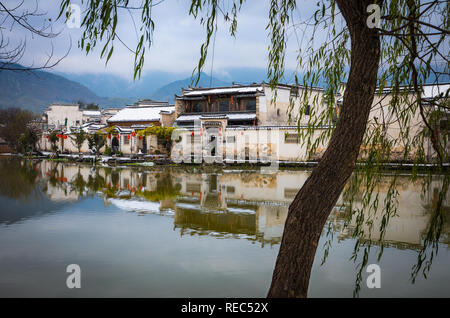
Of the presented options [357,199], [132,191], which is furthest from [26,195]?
[357,199]

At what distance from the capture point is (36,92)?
136 metres

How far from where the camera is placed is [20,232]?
20.2ft

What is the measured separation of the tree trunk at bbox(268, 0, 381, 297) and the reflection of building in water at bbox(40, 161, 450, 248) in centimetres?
208

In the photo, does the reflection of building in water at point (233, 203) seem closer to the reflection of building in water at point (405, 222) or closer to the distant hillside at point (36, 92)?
the reflection of building in water at point (405, 222)

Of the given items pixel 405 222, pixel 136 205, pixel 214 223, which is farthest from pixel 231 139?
pixel 405 222

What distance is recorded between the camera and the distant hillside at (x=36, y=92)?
120506mm

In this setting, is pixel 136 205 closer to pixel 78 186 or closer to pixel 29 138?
pixel 78 186

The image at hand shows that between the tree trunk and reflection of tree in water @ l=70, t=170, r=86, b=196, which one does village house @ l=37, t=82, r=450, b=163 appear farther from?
the tree trunk

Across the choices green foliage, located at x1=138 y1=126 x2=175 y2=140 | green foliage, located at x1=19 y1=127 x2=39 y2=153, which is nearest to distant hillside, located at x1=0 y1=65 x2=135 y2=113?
green foliage, located at x1=19 y1=127 x2=39 y2=153

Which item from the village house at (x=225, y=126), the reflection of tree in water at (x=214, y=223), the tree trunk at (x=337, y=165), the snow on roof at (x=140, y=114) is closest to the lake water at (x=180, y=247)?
the reflection of tree in water at (x=214, y=223)

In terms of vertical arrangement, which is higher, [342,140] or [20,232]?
[342,140]
